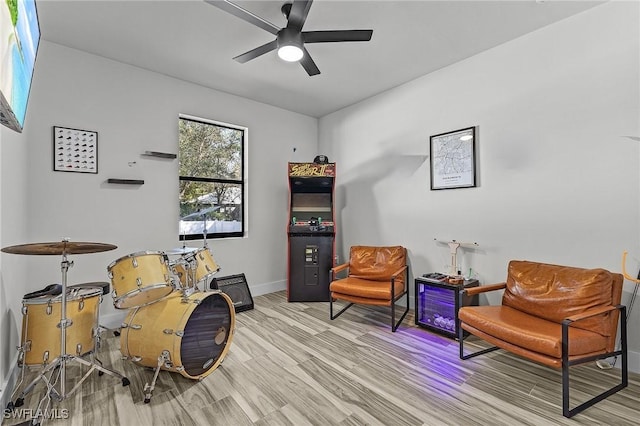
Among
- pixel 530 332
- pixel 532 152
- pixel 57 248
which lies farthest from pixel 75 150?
pixel 532 152

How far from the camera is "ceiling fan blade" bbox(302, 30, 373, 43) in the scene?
2.31 metres

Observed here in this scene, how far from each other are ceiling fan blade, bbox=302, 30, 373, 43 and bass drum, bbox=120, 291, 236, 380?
A: 2.24 meters

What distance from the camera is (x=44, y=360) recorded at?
1.96 m

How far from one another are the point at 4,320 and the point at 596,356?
4068mm

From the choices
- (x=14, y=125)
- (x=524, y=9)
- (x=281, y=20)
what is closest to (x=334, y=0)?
(x=281, y=20)

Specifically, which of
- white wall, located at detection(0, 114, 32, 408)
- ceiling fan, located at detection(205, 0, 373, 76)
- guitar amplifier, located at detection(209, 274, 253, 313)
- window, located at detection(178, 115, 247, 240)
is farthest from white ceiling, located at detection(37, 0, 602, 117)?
guitar amplifier, located at detection(209, 274, 253, 313)

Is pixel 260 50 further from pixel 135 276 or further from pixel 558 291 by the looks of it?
pixel 558 291

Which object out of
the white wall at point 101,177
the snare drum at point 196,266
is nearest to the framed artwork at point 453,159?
the white wall at point 101,177

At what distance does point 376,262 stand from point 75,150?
3.63 meters

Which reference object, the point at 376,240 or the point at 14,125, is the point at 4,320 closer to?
the point at 14,125

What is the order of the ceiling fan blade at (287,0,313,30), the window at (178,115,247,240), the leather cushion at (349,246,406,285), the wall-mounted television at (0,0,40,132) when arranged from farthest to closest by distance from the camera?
the window at (178,115,247,240) → the leather cushion at (349,246,406,285) → the ceiling fan blade at (287,0,313,30) → the wall-mounted television at (0,0,40,132)

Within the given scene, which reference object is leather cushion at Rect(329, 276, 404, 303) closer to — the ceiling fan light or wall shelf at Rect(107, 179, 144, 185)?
the ceiling fan light

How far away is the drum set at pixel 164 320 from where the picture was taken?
6.68 ft

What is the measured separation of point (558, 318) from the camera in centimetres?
223
